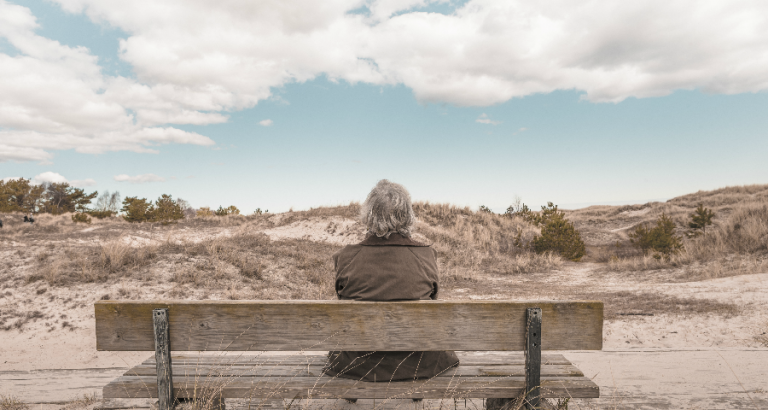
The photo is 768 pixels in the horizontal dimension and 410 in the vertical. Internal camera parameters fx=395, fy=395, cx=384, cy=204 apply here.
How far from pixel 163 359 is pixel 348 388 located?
3.45 feet

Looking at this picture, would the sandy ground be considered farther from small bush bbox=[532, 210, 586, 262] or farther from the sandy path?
small bush bbox=[532, 210, 586, 262]

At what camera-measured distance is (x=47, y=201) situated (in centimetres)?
4012

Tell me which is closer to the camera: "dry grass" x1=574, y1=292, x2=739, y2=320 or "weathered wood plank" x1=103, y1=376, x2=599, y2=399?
"weathered wood plank" x1=103, y1=376, x2=599, y2=399

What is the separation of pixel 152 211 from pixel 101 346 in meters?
28.1

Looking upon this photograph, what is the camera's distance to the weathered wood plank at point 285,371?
2.51m

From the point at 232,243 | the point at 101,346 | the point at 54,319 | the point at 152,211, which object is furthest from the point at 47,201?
the point at 101,346

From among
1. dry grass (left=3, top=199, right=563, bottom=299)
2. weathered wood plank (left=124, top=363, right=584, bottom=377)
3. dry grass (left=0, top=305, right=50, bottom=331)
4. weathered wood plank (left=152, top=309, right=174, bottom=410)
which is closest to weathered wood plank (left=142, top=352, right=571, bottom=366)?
weathered wood plank (left=124, top=363, right=584, bottom=377)

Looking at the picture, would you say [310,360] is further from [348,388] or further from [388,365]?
[388,365]

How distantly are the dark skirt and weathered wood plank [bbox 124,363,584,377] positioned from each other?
158 millimetres

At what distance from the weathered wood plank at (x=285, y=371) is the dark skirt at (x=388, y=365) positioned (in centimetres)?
16

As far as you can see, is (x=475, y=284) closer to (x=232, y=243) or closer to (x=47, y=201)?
(x=232, y=243)

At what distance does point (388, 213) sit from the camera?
261 cm

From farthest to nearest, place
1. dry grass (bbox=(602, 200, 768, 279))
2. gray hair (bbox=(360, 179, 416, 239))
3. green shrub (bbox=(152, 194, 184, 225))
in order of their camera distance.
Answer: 1. green shrub (bbox=(152, 194, 184, 225))
2. dry grass (bbox=(602, 200, 768, 279))
3. gray hair (bbox=(360, 179, 416, 239))

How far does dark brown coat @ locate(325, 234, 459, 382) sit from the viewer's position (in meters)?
2.40
